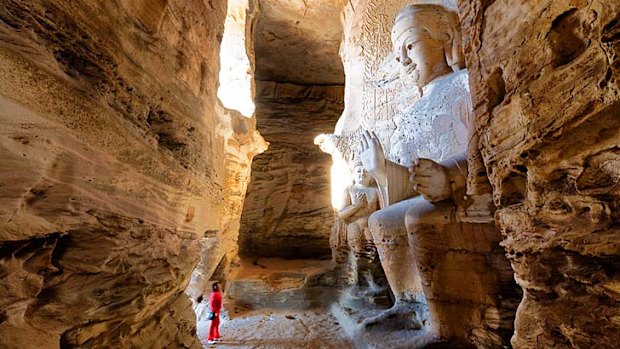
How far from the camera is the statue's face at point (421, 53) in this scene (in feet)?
11.0

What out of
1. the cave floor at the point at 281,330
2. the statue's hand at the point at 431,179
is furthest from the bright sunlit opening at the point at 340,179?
the statue's hand at the point at 431,179

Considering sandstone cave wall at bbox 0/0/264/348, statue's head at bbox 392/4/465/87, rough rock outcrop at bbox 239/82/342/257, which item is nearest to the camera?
sandstone cave wall at bbox 0/0/264/348

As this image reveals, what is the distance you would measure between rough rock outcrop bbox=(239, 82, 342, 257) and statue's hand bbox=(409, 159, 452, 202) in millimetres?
6885

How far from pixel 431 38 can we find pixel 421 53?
0.58 ft

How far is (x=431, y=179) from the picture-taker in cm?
238

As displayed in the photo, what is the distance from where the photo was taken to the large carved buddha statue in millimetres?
2273

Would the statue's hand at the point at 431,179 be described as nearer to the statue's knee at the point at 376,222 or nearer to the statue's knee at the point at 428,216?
the statue's knee at the point at 428,216

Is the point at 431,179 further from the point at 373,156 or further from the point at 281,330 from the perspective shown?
the point at 281,330

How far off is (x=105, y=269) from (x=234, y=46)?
4.83 meters

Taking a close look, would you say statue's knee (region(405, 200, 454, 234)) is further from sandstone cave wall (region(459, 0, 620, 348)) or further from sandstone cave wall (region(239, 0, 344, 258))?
sandstone cave wall (region(239, 0, 344, 258))

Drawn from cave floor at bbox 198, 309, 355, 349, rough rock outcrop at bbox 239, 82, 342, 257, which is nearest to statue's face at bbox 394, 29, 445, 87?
cave floor at bbox 198, 309, 355, 349

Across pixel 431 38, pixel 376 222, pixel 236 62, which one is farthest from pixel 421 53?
pixel 236 62

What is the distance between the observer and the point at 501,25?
131 cm

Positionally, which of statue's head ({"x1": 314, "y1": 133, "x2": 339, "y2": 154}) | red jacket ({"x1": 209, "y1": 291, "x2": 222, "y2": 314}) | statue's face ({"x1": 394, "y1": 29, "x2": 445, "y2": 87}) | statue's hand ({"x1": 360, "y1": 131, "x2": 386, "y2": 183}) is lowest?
red jacket ({"x1": 209, "y1": 291, "x2": 222, "y2": 314})
